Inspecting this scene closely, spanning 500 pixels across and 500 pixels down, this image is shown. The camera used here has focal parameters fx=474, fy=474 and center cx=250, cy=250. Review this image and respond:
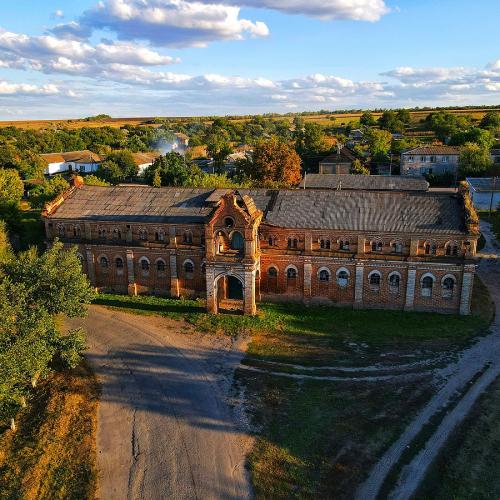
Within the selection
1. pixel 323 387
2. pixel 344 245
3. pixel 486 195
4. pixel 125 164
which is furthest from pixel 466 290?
pixel 125 164

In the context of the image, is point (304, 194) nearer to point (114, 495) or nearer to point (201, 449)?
point (201, 449)

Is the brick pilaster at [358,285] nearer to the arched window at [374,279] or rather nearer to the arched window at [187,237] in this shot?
the arched window at [374,279]

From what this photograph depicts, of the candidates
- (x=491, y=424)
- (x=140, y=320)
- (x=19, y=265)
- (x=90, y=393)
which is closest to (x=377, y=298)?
(x=491, y=424)

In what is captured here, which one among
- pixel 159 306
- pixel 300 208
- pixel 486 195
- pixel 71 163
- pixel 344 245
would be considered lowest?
pixel 159 306

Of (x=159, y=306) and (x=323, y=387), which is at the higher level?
(x=159, y=306)

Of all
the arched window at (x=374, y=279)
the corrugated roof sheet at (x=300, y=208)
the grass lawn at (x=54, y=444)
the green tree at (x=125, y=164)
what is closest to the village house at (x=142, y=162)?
the green tree at (x=125, y=164)

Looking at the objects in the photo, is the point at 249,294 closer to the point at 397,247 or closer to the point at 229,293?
the point at 229,293

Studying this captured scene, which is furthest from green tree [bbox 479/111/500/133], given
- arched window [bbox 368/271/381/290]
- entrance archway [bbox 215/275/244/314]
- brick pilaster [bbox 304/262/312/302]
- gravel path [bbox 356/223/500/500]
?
entrance archway [bbox 215/275/244/314]

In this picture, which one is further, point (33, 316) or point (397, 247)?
point (397, 247)
